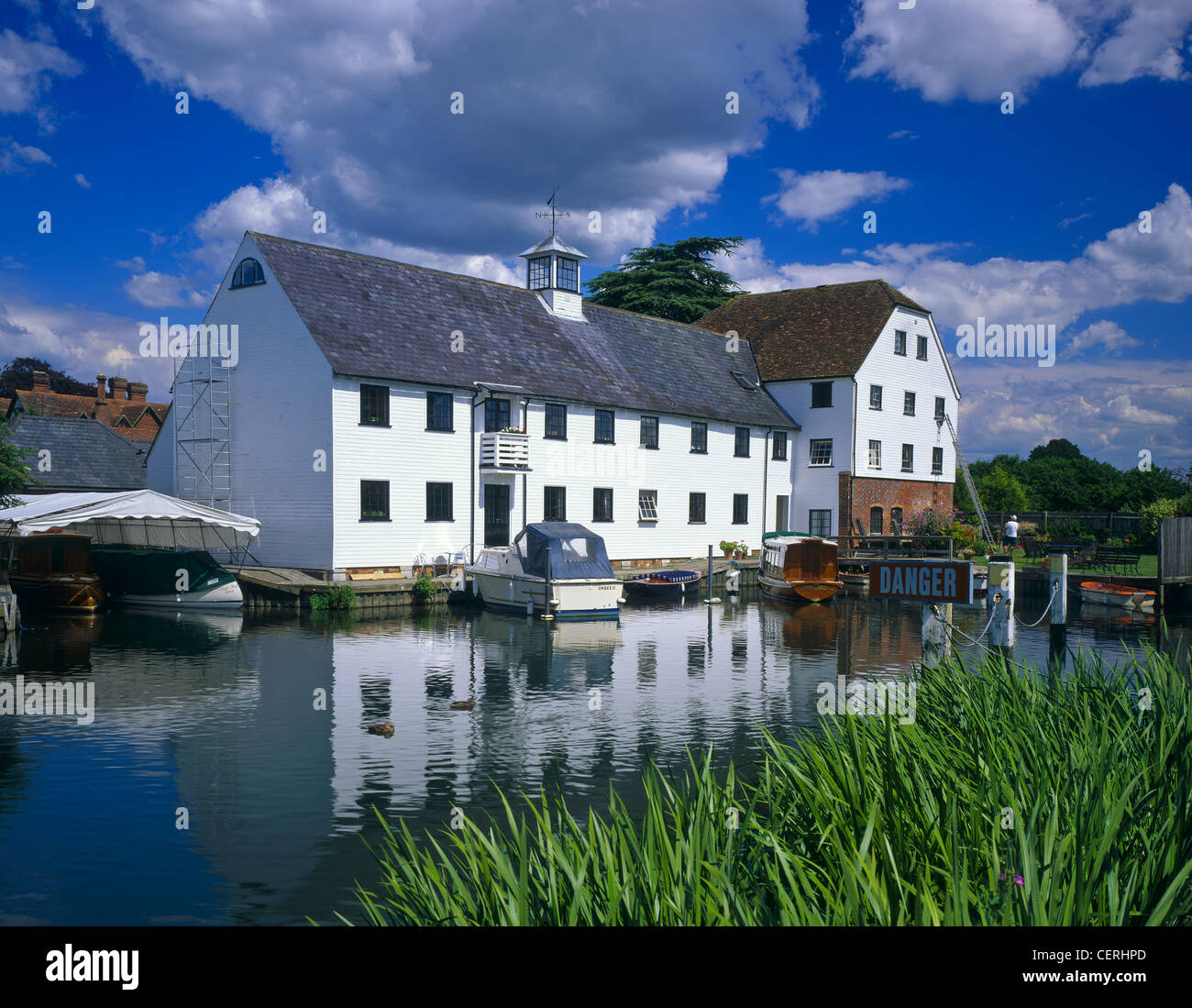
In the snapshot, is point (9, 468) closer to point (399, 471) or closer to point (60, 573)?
point (60, 573)

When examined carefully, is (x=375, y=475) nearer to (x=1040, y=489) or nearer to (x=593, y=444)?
(x=593, y=444)

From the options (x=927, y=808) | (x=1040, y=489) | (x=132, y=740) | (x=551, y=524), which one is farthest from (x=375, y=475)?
(x=1040, y=489)

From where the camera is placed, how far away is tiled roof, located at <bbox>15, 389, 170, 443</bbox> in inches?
2702

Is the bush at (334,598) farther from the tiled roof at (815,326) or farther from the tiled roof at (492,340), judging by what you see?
the tiled roof at (815,326)

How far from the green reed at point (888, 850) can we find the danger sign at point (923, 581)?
4.13m

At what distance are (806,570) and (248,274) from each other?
77.2 feet

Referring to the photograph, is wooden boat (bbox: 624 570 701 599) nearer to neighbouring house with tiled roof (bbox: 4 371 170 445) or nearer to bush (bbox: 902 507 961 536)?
bush (bbox: 902 507 961 536)

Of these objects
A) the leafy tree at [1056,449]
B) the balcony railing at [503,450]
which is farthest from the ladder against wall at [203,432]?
the leafy tree at [1056,449]

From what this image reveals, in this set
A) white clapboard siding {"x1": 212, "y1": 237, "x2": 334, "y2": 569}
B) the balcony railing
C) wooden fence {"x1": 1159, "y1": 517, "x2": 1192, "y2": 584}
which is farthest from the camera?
the balcony railing

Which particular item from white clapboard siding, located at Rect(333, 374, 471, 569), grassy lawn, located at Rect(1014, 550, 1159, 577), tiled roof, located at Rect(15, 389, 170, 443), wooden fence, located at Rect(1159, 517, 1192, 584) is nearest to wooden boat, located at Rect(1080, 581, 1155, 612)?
wooden fence, located at Rect(1159, 517, 1192, 584)

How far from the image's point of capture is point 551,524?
3244 cm

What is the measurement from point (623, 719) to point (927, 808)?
1053cm

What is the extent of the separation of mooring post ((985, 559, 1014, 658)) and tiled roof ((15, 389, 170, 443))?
61965mm
